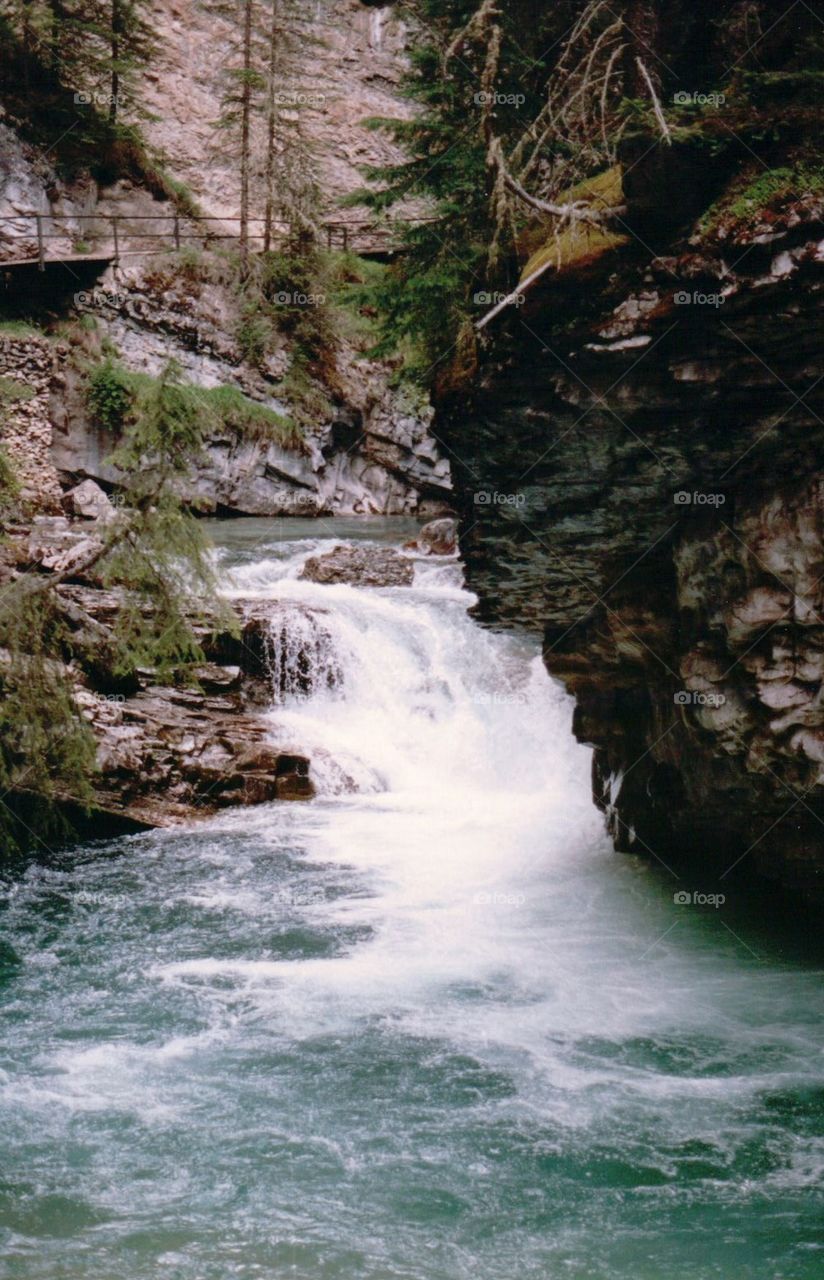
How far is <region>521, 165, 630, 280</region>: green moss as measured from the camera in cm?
632

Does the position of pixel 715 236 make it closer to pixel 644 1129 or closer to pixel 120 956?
pixel 644 1129

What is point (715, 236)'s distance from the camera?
586cm

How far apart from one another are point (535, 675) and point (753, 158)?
10.2 m

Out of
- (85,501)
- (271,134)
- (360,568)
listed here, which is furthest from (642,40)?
(271,134)

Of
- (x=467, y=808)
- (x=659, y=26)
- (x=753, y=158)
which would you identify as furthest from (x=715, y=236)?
(x=467, y=808)

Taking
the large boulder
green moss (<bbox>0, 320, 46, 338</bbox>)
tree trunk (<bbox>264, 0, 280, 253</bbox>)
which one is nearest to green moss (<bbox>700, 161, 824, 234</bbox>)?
the large boulder

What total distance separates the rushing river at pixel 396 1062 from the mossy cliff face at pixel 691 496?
1.65 meters

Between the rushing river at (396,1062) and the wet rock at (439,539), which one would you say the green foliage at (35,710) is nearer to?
the rushing river at (396,1062)

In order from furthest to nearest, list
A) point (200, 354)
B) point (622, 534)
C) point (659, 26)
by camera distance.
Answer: point (200, 354), point (622, 534), point (659, 26)

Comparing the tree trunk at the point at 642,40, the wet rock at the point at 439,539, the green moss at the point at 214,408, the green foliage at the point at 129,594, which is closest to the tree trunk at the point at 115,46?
the green moss at the point at 214,408

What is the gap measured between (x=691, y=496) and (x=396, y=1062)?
13.6ft

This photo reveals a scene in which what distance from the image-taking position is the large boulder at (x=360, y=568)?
1764 centimetres

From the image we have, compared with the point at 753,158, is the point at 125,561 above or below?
below

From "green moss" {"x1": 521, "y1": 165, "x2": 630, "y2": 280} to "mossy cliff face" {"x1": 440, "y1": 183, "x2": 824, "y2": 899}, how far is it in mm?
122
